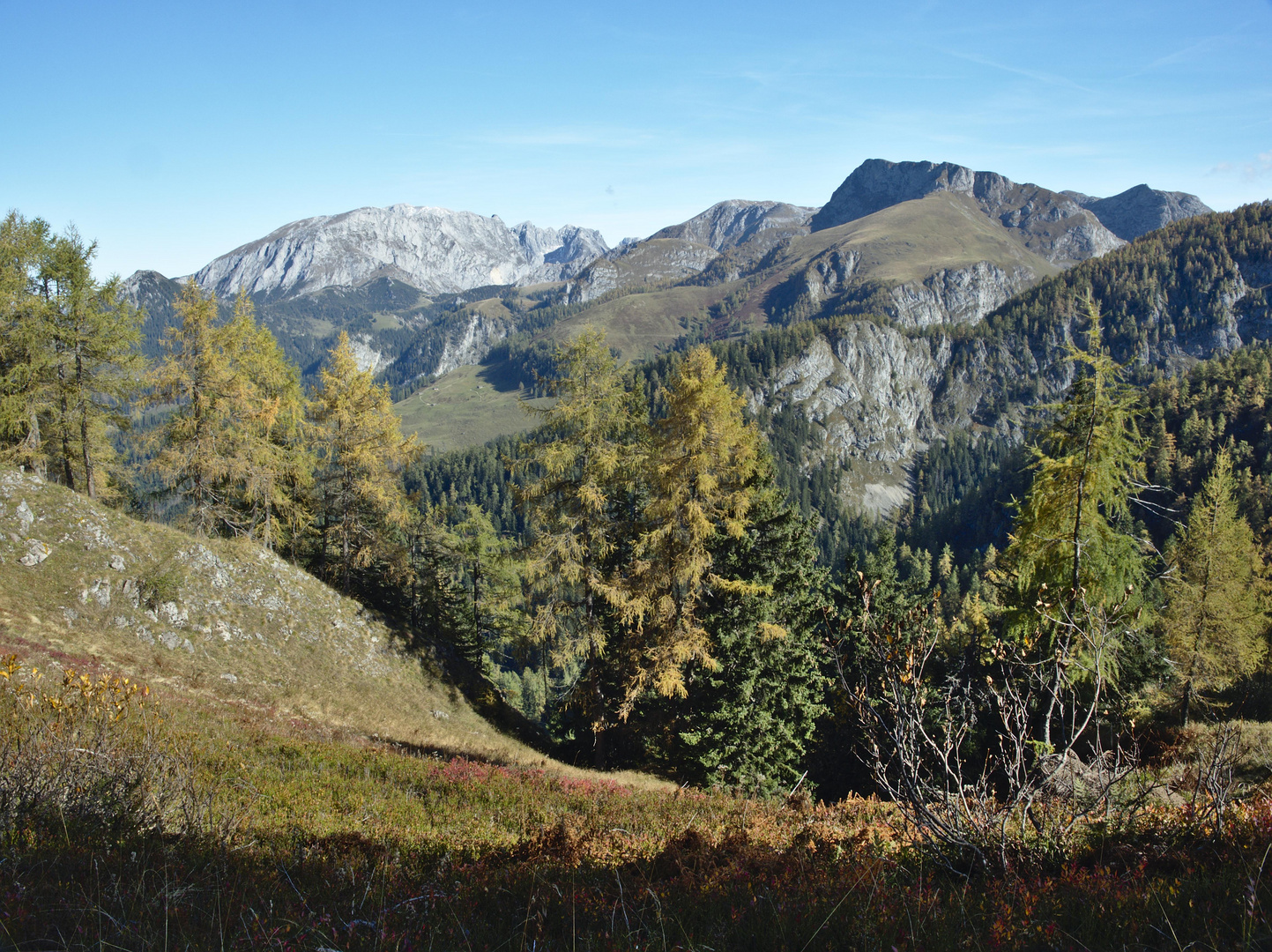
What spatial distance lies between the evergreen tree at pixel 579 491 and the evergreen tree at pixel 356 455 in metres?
9.96

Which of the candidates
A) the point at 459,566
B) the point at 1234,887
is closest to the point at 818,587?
the point at 459,566

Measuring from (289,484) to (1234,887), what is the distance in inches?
1310

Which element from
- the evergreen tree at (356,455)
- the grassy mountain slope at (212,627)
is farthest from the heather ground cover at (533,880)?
the evergreen tree at (356,455)

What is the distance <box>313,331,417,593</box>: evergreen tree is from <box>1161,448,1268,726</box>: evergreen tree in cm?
3095

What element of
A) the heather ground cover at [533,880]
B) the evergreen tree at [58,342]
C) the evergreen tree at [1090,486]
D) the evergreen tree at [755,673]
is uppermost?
the evergreen tree at [58,342]

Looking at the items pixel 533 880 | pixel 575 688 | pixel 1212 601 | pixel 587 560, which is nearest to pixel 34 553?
pixel 587 560

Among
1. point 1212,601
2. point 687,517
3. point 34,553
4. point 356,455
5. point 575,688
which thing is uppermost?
point 356,455

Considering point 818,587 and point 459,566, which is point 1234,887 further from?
point 459,566

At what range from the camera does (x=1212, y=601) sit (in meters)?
24.4

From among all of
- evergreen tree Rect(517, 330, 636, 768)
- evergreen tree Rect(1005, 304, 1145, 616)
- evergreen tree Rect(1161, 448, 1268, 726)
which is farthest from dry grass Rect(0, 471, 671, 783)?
evergreen tree Rect(1161, 448, 1268, 726)

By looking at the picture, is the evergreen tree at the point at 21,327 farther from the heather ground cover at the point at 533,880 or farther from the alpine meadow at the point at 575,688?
the heather ground cover at the point at 533,880

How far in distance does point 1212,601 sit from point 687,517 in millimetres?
21475

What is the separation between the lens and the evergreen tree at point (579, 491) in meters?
19.6

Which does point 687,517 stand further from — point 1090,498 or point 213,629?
point 213,629
